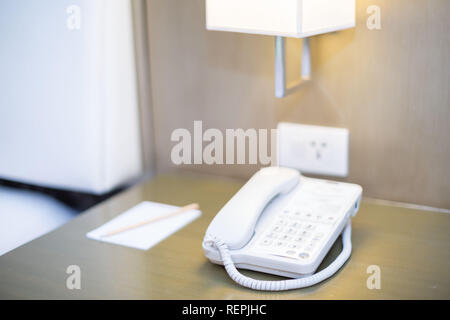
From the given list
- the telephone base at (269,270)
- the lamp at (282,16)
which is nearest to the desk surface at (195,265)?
the telephone base at (269,270)

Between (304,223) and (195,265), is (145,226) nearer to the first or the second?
(195,265)

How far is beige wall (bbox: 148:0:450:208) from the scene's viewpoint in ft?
3.12

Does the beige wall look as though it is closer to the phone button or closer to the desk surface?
the desk surface

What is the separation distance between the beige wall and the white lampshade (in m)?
0.09

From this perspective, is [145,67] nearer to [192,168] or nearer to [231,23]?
[192,168]

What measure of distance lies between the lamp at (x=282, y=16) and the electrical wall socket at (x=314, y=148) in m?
0.22

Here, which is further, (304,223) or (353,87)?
(353,87)

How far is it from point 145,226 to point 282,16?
1.37ft

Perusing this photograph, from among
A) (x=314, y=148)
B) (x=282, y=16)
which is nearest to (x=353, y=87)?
(x=314, y=148)

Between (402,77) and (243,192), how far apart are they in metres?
0.34

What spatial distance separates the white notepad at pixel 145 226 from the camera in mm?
933

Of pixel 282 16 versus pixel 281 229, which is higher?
pixel 282 16

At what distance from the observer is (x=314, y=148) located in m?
1.08

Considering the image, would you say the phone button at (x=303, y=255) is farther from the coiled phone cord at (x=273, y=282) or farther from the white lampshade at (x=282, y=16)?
the white lampshade at (x=282, y=16)
